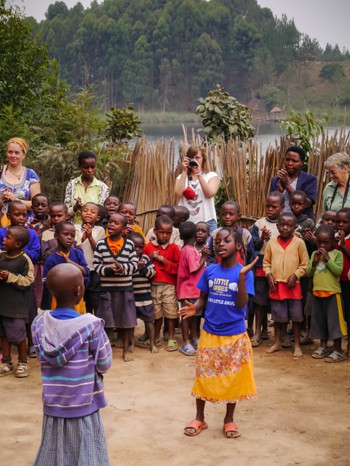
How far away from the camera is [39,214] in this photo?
7562 millimetres

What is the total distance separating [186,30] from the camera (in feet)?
158

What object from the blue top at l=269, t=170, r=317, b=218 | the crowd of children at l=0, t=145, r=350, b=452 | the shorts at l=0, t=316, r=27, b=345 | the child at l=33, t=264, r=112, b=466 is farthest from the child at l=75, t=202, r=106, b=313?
the child at l=33, t=264, r=112, b=466

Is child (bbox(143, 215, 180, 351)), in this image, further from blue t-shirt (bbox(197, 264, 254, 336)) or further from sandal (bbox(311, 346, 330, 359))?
blue t-shirt (bbox(197, 264, 254, 336))

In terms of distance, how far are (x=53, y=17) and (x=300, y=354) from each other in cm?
4436

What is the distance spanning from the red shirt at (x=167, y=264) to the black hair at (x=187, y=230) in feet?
0.54

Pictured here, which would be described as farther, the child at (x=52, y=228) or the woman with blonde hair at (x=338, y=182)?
the woman with blonde hair at (x=338, y=182)

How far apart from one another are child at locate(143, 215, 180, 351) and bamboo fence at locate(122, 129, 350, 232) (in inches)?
65.4

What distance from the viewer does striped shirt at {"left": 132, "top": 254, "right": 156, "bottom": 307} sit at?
292 inches

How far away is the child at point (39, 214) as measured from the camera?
7477mm

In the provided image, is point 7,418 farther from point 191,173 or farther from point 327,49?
point 327,49

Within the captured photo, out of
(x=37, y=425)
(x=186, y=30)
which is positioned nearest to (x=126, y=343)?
(x=37, y=425)

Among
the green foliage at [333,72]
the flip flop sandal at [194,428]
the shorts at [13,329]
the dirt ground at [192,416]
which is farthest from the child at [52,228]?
the green foliage at [333,72]

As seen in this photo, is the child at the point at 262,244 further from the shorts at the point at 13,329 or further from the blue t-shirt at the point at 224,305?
the shorts at the point at 13,329

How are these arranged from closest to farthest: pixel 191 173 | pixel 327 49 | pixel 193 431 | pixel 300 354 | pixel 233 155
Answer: pixel 193 431 → pixel 300 354 → pixel 191 173 → pixel 233 155 → pixel 327 49
